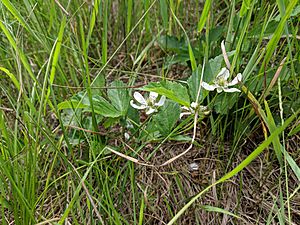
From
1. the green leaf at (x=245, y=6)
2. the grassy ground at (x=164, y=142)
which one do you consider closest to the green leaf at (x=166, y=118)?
the grassy ground at (x=164, y=142)

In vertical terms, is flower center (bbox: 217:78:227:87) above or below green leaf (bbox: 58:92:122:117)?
above

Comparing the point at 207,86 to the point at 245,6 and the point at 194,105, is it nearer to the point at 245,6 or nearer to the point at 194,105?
the point at 194,105

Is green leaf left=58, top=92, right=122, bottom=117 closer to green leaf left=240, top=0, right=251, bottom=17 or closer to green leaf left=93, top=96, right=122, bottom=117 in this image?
green leaf left=93, top=96, right=122, bottom=117

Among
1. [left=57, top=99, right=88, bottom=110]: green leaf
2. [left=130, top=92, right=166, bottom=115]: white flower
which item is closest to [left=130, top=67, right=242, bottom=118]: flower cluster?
[left=130, top=92, right=166, bottom=115]: white flower

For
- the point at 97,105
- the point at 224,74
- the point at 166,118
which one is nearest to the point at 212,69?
the point at 224,74

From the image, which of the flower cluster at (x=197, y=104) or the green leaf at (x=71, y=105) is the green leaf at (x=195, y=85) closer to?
the flower cluster at (x=197, y=104)
